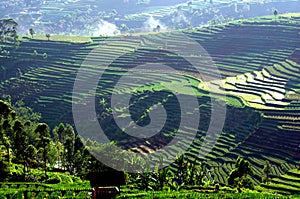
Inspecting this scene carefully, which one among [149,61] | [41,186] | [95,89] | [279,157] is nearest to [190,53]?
[149,61]

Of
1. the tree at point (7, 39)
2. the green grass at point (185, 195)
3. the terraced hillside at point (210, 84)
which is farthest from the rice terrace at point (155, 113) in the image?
the tree at point (7, 39)

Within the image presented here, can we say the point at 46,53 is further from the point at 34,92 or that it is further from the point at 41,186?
the point at 41,186

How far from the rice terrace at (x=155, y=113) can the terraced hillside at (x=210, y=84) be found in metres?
0.22

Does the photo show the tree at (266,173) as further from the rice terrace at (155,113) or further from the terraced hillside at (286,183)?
the terraced hillside at (286,183)

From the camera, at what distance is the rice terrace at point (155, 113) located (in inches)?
1518

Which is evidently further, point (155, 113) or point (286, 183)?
point (155, 113)

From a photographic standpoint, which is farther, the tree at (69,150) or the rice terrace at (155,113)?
the tree at (69,150)

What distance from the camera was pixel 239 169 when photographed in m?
40.8

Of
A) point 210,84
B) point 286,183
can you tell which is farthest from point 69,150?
point 210,84

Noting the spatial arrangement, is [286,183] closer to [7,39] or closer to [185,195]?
[185,195]

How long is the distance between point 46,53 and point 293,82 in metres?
52.6

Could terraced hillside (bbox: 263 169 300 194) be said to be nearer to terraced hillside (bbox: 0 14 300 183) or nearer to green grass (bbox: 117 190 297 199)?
terraced hillside (bbox: 0 14 300 183)

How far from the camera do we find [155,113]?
6781 centimetres

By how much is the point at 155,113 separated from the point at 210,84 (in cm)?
1471
